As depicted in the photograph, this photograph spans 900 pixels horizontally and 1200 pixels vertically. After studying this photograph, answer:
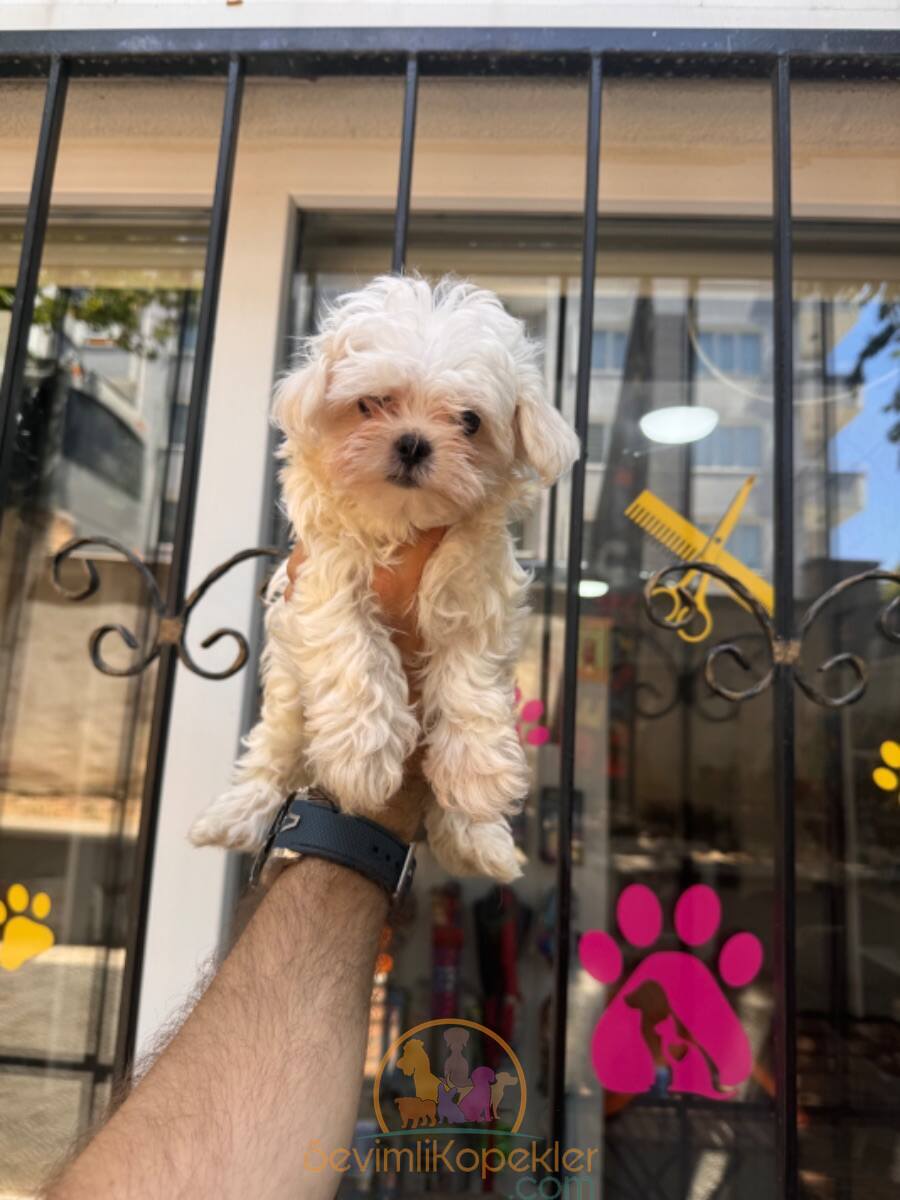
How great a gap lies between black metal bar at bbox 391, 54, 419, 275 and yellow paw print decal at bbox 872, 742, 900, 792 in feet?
6.43

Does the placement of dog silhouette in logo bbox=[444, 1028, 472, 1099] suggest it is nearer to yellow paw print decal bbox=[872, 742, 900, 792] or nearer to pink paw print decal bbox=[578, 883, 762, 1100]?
pink paw print decal bbox=[578, 883, 762, 1100]

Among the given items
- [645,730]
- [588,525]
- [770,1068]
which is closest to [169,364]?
[588,525]

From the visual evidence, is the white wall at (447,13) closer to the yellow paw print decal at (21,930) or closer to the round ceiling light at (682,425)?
the round ceiling light at (682,425)

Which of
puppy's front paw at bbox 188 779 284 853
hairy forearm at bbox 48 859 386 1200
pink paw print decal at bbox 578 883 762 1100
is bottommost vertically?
pink paw print decal at bbox 578 883 762 1100

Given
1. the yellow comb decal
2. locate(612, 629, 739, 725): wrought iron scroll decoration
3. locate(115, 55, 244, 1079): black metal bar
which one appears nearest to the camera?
locate(115, 55, 244, 1079): black metal bar

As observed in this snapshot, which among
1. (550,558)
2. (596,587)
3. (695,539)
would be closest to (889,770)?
(695,539)

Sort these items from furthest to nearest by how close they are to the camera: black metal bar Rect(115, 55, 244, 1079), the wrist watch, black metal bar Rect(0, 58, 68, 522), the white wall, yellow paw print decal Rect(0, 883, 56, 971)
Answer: yellow paw print decal Rect(0, 883, 56, 971)
the white wall
black metal bar Rect(0, 58, 68, 522)
black metal bar Rect(115, 55, 244, 1079)
the wrist watch

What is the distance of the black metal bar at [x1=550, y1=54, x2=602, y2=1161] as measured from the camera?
4.45 feet

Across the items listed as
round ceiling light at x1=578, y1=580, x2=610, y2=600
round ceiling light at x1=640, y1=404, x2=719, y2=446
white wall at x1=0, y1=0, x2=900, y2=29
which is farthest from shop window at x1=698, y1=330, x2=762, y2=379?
white wall at x1=0, y1=0, x2=900, y2=29

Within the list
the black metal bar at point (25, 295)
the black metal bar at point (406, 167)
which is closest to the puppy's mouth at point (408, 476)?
the black metal bar at point (406, 167)

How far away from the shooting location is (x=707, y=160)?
214cm

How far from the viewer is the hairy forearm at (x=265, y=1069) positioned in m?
0.76

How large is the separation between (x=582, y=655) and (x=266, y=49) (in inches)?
69.9

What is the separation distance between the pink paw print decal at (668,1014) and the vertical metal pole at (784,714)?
0.81 m
